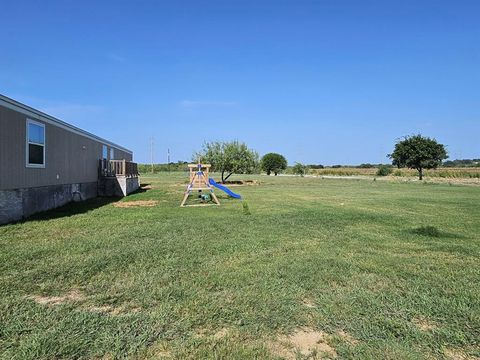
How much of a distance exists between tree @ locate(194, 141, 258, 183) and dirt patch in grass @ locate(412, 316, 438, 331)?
31.1 meters

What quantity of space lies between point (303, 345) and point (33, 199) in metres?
10.4

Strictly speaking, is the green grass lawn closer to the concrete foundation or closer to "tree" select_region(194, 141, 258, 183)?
the concrete foundation

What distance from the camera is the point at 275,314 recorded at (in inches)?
140

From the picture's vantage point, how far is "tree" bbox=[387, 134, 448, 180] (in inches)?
1596

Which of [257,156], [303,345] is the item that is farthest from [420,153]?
[303,345]

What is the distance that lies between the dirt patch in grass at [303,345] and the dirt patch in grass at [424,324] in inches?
36.6

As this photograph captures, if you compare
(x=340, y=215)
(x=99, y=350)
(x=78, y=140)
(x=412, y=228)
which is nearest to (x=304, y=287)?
(x=99, y=350)

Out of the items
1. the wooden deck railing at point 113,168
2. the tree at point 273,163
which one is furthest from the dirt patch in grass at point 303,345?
the tree at point 273,163

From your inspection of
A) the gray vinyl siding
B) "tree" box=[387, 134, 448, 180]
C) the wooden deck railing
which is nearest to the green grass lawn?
the gray vinyl siding

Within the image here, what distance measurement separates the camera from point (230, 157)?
113 feet

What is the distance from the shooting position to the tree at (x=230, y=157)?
34438mm

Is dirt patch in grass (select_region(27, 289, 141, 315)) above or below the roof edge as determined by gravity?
below

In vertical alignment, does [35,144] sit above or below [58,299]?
above

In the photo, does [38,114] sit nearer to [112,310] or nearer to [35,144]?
[35,144]
